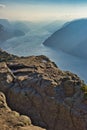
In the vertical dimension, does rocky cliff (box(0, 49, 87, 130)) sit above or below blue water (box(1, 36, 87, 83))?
below

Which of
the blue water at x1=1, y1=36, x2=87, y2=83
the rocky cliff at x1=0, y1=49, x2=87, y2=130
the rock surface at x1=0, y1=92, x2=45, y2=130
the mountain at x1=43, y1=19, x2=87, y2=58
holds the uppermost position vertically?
the mountain at x1=43, y1=19, x2=87, y2=58

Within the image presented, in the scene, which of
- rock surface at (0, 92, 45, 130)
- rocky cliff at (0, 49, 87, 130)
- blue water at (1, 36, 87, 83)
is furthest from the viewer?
Result: blue water at (1, 36, 87, 83)

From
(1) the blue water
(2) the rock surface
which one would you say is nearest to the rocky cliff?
(2) the rock surface

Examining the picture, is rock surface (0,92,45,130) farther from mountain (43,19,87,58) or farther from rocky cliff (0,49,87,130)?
mountain (43,19,87,58)

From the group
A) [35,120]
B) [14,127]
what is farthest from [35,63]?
[14,127]

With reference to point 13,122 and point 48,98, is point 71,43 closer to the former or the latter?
point 48,98

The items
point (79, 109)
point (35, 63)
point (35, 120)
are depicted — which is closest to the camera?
point (79, 109)

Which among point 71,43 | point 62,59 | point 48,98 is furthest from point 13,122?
point 71,43

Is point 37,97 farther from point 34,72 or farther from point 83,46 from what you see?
point 83,46
